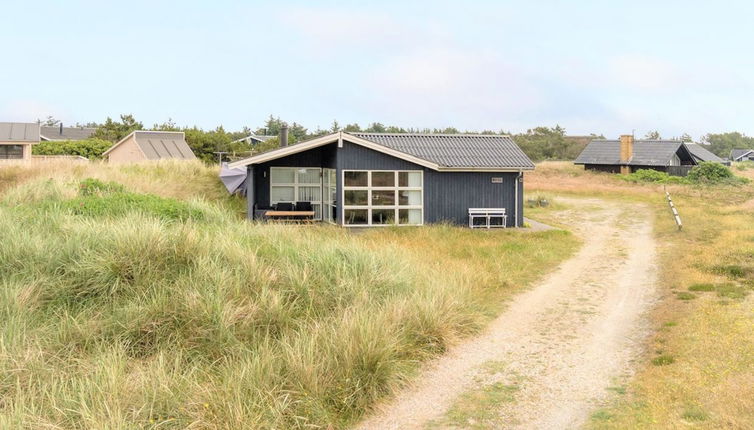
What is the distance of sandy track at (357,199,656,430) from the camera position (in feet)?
21.5

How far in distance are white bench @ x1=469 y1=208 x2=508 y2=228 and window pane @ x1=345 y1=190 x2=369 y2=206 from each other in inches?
129

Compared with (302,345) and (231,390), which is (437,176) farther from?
(231,390)

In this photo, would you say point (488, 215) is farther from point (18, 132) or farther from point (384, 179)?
point (18, 132)

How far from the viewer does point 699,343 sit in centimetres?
834

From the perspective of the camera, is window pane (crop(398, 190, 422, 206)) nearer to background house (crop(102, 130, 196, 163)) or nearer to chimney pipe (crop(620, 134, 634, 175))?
background house (crop(102, 130, 196, 163))

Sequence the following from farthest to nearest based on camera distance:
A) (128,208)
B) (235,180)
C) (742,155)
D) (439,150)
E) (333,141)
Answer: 1. (742,155)
2. (235,180)
3. (439,150)
4. (333,141)
5. (128,208)

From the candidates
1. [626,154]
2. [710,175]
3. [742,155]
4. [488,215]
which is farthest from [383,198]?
[742,155]

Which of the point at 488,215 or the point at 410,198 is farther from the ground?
the point at 410,198

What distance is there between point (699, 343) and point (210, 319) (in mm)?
6025

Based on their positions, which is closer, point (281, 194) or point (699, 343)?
point (699, 343)

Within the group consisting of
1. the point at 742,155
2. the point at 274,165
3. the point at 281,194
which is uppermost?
the point at 742,155

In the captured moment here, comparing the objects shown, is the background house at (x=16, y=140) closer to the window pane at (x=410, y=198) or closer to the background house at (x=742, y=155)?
the window pane at (x=410, y=198)

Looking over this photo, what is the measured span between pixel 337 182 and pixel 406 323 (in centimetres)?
1155

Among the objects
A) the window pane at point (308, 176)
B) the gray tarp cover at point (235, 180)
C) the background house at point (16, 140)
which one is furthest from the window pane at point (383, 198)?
the background house at point (16, 140)
